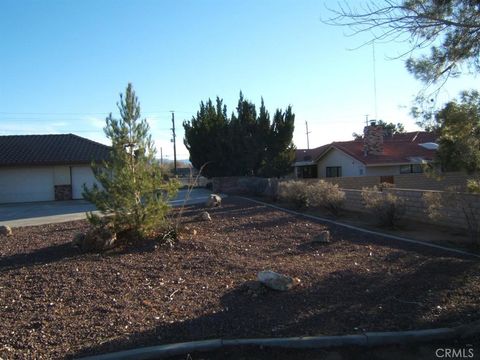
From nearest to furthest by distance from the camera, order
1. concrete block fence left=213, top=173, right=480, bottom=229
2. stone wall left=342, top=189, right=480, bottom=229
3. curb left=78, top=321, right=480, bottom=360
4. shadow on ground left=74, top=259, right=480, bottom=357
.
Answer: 1. curb left=78, top=321, right=480, bottom=360
2. shadow on ground left=74, top=259, right=480, bottom=357
3. stone wall left=342, top=189, right=480, bottom=229
4. concrete block fence left=213, top=173, right=480, bottom=229

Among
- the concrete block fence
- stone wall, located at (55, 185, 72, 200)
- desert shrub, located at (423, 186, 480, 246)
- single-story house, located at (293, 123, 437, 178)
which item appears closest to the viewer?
desert shrub, located at (423, 186, 480, 246)

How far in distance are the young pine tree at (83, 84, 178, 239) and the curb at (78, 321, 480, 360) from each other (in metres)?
5.82

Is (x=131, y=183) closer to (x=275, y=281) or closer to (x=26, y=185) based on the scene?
(x=275, y=281)

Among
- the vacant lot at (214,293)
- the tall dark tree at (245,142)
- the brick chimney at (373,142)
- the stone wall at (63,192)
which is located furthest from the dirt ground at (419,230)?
the brick chimney at (373,142)

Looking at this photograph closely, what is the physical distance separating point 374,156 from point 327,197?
22167mm

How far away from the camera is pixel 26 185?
32688 millimetres

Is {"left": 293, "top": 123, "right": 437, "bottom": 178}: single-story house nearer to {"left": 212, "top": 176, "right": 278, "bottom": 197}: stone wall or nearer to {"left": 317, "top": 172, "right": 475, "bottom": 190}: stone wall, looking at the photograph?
{"left": 317, "top": 172, "right": 475, "bottom": 190}: stone wall

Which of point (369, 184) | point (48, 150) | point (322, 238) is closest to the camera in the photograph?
point (322, 238)

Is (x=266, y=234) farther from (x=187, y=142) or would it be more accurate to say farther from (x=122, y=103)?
(x=187, y=142)

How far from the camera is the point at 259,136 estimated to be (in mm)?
34094

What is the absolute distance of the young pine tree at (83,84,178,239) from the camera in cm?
1046

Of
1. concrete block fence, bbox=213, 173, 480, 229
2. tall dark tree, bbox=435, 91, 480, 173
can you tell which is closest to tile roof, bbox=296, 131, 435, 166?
concrete block fence, bbox=213, 173, 480, 229

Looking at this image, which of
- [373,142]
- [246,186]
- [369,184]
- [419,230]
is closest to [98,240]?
[419,230]

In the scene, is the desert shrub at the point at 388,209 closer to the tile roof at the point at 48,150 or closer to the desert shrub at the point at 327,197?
the desert shrub at the point at 327,197
